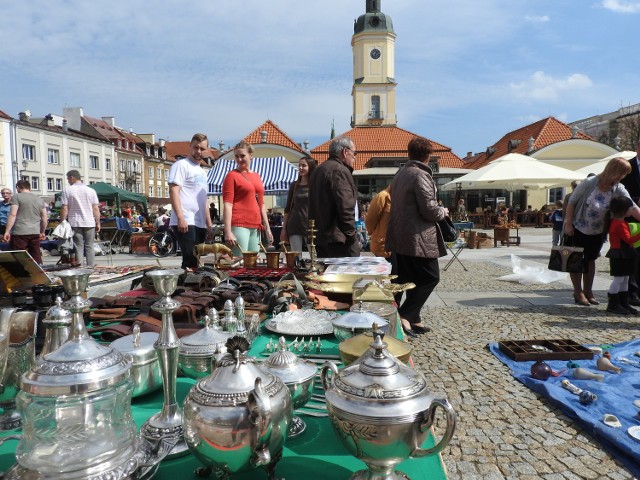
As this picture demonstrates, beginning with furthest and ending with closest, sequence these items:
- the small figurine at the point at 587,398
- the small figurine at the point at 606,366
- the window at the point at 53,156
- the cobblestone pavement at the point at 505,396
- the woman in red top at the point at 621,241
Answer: the window at the point at 53,156 < the woman in red top at the point at 621,241 < the small figurine at the point at 606,366 < the small figurine at the point at 587,398 < the cobblestone pavement at the point at 505,396

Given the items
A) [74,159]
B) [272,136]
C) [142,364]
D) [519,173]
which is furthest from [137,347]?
[74,159]

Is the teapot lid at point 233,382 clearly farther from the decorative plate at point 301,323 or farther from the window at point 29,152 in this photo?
the window at point 29,152

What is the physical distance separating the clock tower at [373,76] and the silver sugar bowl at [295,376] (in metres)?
39.0

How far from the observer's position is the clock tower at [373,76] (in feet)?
130

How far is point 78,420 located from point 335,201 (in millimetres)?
3147

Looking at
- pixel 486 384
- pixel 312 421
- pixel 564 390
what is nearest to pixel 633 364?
pixel 564 390

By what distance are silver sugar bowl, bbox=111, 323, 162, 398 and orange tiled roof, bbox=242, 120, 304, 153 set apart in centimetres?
2657

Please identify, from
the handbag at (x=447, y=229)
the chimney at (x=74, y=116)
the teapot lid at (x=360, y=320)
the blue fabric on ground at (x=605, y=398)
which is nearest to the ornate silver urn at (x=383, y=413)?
the teapot lid at (x=360, y=320)

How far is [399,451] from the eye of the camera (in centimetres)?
85

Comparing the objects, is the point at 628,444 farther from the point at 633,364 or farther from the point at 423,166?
the point at 423,166

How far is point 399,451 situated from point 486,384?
248cm

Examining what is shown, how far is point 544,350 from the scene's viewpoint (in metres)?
3.51

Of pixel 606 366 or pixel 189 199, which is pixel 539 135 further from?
pixel 189 199

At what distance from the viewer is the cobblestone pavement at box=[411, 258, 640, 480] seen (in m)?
2.09
